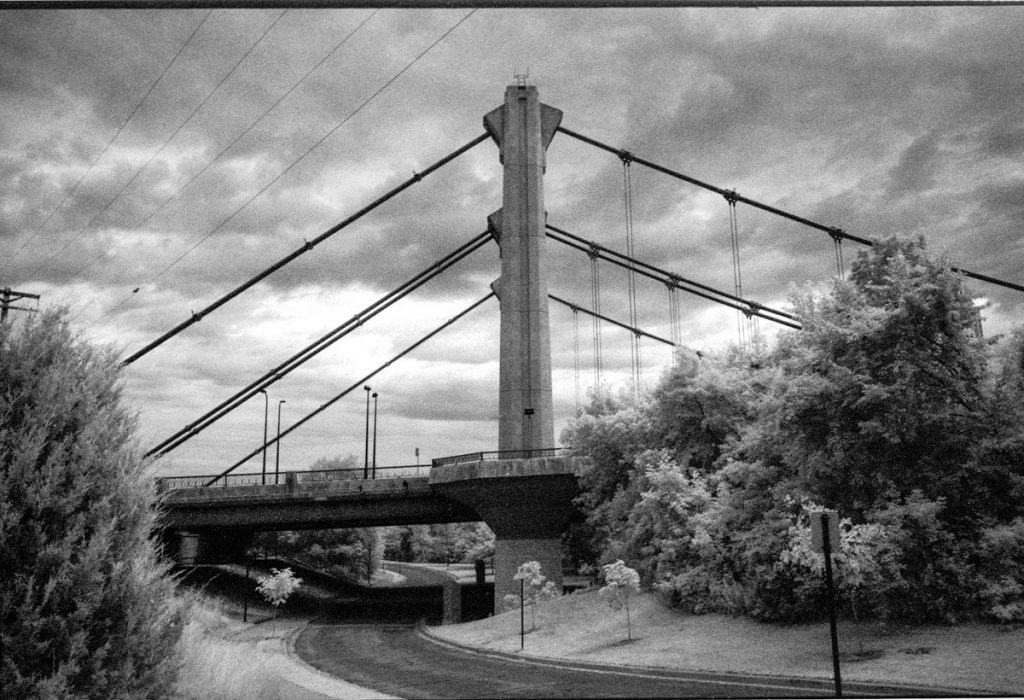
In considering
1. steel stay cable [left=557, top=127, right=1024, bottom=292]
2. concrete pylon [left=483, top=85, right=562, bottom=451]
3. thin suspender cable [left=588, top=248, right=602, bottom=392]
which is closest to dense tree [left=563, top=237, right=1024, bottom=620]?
steel stay cable [left=557, top=127, right=1024, bottom=292]

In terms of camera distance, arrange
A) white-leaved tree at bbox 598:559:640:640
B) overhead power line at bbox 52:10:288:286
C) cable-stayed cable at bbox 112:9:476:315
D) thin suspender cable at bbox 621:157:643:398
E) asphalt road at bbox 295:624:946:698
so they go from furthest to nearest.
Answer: thin suspender cable at bbox 621:157:643:398 < white-leaved tree at bbox 598:559:640:640 < asphalt road at bbox 295:624:946:698 < cable-stayed cable at bbox 112:9:476:315 < overhead power line at bbox 52:10:288:286

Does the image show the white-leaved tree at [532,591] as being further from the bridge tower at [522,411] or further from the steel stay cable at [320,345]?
the steel stay cable at [320,345]

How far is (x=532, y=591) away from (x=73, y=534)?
33187mm

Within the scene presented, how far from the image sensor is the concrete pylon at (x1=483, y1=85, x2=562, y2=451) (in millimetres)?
45344

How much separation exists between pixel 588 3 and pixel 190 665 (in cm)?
1256

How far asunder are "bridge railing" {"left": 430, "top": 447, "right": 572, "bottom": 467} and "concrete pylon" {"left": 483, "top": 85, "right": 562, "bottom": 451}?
0.79 metres

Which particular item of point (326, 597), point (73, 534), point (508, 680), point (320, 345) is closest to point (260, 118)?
point (73, 534)

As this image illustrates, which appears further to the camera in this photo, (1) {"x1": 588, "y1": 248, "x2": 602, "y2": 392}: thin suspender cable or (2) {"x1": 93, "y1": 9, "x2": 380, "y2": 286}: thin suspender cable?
(1) {"x1": 588, "y1": 248, "x2": 602, "y2": 392}: thin suspender cable

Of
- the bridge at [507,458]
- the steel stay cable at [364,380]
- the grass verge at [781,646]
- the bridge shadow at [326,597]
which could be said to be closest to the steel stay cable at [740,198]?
the bridge at [507,458]

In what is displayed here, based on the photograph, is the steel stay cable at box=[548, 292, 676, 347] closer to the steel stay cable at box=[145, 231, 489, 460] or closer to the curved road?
the steel stay cable at box=[145, 231, 489, 460]

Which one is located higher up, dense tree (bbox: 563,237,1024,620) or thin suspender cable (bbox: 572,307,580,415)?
thin suspender cable (bbox: 572,307,580,415)

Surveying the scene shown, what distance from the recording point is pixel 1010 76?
1691 cm

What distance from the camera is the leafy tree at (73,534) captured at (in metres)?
8.07

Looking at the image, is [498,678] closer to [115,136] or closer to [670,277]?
[115,136]
